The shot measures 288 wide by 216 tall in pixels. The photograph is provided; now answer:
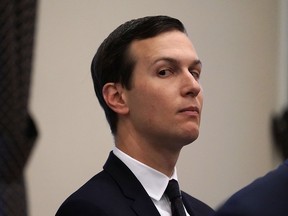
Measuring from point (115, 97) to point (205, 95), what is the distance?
1067 mm

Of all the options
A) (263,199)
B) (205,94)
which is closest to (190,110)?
(263,199)

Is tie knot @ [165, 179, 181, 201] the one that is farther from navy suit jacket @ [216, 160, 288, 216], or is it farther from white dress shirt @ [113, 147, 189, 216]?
navy suit jacket @ [216, 160, 288, 216]

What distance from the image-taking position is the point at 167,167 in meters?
1.12

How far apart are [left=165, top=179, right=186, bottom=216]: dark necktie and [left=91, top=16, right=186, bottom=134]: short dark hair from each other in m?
0.21

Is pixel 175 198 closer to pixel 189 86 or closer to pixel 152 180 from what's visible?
pixel 152 180

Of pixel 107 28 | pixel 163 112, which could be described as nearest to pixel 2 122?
pixel 163 112

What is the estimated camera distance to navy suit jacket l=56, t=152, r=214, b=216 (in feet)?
3.13

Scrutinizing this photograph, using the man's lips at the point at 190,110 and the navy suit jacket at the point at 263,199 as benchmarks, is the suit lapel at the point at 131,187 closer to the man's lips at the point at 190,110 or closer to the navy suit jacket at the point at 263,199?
the man's lips at the point at 190,110

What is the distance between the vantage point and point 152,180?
1077 millimetres

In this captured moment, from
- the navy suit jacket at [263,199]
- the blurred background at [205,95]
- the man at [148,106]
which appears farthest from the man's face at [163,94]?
the navy suit jacket at [263,199]

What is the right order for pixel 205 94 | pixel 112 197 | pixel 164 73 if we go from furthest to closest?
pixel 205 94 → pixel 164 73 → pixel 112 197

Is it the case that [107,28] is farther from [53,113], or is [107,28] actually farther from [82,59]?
[53,113]

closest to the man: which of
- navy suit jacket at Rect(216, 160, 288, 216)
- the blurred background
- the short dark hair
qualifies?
the short dark hair

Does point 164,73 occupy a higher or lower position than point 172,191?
higher
